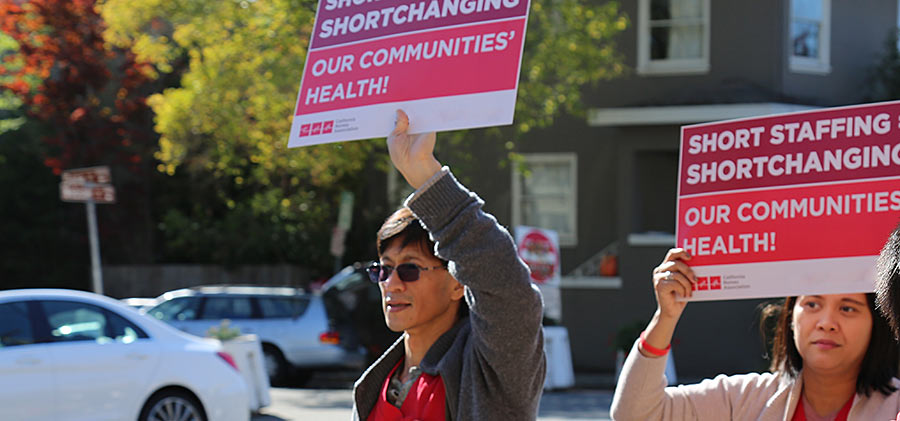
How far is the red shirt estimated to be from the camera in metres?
3.32

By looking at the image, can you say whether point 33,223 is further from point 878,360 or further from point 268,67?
point 878,360

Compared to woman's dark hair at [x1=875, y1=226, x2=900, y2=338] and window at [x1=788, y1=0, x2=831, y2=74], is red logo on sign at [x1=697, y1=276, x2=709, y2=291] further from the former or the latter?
window at [x1=788, y1=0, x2=831, y2=74]

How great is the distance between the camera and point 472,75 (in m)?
3.45

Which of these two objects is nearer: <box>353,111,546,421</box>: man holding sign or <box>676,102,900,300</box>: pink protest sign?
<box>353,111,546,421</box>: man holding sign

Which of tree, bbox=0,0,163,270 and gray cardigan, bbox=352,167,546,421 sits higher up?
tree, bbox=0,0,163,270

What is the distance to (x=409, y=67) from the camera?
362cm

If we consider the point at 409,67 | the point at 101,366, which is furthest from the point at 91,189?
the point at 409,67

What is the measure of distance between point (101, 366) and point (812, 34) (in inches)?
590

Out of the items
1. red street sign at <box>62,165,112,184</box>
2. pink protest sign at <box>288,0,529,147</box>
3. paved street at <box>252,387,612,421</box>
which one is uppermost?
red street sign at <box>62,165,112,184</box>

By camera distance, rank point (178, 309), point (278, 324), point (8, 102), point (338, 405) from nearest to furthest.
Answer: point (338, 405), point (178, 309), point (278, 324), point (8, 102)

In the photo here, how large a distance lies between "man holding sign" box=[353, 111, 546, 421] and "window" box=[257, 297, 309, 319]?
1558cm

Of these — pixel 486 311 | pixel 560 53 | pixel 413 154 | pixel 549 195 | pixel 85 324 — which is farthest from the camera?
pixel 549 195

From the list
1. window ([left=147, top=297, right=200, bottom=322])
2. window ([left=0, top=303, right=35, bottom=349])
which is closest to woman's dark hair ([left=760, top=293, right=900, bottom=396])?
window ([left=0, top=303, right=35, bottom=349])

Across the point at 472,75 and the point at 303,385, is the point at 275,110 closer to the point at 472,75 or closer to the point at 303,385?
the point at 303,385
